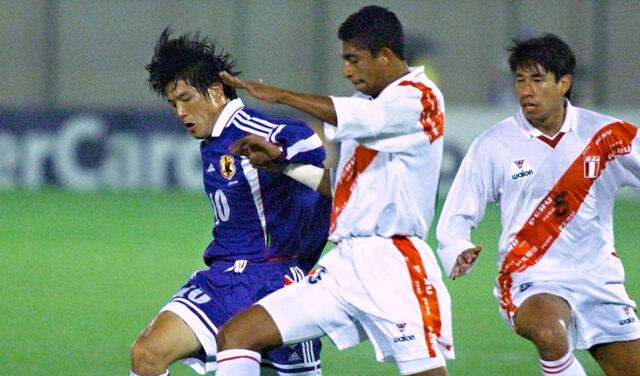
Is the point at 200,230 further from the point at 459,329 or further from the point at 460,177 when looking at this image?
the point at 460,177

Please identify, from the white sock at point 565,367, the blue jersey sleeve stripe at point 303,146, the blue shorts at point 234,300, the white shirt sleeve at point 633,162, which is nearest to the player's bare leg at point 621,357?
the white sock at point 565,367

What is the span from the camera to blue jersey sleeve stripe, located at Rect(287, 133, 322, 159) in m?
5.96

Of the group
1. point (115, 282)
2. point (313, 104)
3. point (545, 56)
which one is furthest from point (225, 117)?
point (115, 282)

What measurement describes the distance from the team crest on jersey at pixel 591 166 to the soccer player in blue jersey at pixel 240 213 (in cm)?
116

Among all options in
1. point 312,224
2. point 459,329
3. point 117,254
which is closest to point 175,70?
point 312,224

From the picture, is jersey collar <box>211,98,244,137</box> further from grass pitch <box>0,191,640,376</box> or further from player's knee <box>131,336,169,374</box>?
grass pitch <box>0,191,640,376</box>

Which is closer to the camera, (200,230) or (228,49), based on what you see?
(200,230)

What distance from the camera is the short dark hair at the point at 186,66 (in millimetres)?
6340

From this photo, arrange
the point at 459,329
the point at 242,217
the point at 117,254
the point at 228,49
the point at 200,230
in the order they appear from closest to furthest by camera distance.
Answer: the point at 242,217
the point at 459,329
the point at 117,254
the point at 200,230
the point at 228,49

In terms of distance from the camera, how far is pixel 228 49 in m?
22.6

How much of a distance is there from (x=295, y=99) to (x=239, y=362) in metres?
1.07

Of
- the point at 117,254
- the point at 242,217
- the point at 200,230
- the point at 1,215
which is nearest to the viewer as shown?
the point at 242,217

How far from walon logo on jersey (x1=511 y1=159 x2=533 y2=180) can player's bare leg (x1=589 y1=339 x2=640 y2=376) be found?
826mm

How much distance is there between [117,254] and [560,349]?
7594mm
